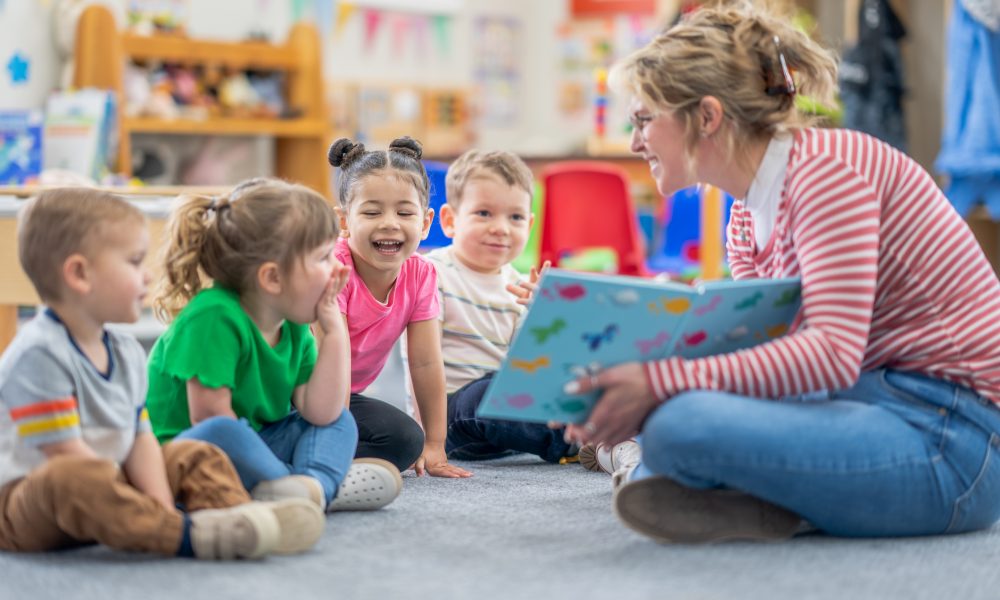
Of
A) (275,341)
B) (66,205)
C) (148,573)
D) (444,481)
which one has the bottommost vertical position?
(444,481)

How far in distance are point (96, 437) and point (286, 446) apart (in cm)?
35

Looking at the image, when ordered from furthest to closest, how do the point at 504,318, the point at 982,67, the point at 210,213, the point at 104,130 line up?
the point at 982,67 < the point at 104,130 < the point at 504,318 < the point at 210,213

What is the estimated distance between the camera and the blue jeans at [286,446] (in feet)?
5.02

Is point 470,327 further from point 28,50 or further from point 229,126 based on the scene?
point 229,126

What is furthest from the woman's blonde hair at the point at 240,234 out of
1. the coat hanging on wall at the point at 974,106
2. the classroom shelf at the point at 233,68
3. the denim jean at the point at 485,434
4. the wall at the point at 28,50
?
the coat hanging on wall at the point at 974,106

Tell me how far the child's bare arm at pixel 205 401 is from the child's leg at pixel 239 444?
35 millimetres

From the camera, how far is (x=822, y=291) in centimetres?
140

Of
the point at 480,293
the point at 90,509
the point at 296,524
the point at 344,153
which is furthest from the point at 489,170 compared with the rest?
the point at 90,509

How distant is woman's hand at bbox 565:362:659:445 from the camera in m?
1.41

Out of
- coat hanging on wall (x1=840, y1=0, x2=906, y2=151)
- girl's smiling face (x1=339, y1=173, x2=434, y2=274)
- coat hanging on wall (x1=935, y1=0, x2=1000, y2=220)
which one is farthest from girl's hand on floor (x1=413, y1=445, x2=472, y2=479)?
coat hanging on wall (x1=840, y1=0, x2=906, y2=151)

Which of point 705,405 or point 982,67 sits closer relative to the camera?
point 705,405

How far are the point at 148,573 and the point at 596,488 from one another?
81 cm

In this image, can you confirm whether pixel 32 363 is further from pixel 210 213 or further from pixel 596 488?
pixel 596 488

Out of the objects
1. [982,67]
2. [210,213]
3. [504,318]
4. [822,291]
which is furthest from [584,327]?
[982,67]
